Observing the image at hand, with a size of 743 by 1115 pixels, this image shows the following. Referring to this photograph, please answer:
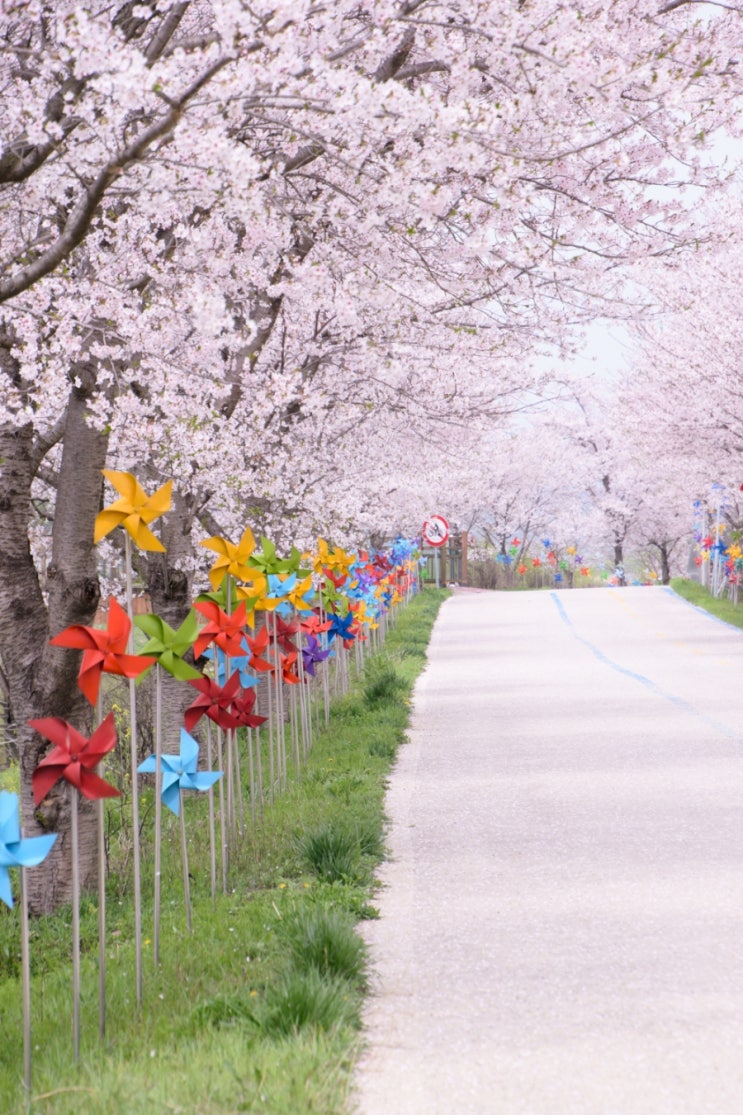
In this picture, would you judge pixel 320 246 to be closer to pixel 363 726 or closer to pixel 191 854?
pixel 191 854

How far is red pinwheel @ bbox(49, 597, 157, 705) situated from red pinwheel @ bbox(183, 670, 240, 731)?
1.60m

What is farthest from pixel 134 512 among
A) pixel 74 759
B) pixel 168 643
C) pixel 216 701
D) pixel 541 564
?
pixel 541 564

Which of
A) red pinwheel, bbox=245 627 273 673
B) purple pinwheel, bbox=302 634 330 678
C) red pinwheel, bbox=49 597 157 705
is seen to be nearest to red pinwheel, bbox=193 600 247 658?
red pinwheel, bbox=245 627 273 673

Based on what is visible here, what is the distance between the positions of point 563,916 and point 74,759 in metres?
2.50

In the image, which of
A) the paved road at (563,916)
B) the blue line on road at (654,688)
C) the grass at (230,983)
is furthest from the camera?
the blue line on road at (654,688)

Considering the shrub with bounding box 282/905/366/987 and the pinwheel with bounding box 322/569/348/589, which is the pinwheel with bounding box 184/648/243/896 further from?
the pinwheel with bounding box 322/569/348/589

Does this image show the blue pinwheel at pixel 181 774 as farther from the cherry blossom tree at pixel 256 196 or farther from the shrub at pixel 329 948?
the cherry blossom tree at pixel 256 196

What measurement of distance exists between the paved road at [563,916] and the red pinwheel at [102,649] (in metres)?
1.59

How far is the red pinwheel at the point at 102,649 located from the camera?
5184 mm

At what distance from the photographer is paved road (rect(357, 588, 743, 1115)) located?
4.26 meters

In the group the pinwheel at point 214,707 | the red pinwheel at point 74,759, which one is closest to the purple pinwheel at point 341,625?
the pinwheel at point 214,707

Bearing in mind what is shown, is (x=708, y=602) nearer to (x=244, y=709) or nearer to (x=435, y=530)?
(x=435, y=530)

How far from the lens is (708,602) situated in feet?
104

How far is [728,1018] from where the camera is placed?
4766 millimetres
